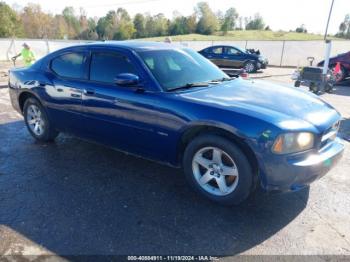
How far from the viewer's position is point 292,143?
2.87 metres

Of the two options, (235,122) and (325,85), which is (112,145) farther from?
(325,85)

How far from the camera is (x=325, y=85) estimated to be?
34.0 feet

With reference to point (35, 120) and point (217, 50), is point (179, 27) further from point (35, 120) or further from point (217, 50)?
point (35, 120)

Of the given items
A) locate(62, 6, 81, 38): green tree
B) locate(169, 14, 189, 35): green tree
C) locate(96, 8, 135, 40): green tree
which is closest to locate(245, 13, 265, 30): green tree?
locate(169, 14, 189, 35): green tree

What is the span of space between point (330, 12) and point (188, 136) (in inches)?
1588

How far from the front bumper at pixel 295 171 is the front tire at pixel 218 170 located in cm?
23

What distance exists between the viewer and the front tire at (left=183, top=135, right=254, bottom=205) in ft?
10.0

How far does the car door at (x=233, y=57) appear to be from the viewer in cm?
1820

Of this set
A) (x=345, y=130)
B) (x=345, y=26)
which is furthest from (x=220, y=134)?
(x=345, y=26)

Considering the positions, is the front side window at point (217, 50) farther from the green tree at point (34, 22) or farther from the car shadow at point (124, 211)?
the green tree at point (34, 22)

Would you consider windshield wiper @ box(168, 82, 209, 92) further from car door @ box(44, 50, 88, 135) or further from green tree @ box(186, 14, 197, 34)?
green tree @ box(186, 14, 197, 34)

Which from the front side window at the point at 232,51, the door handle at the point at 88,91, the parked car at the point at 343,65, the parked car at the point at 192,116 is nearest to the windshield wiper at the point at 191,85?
the parked car at the point at 192,116

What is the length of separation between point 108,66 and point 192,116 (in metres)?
1.48

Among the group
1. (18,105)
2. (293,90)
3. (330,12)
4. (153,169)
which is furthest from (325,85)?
(330,12)
